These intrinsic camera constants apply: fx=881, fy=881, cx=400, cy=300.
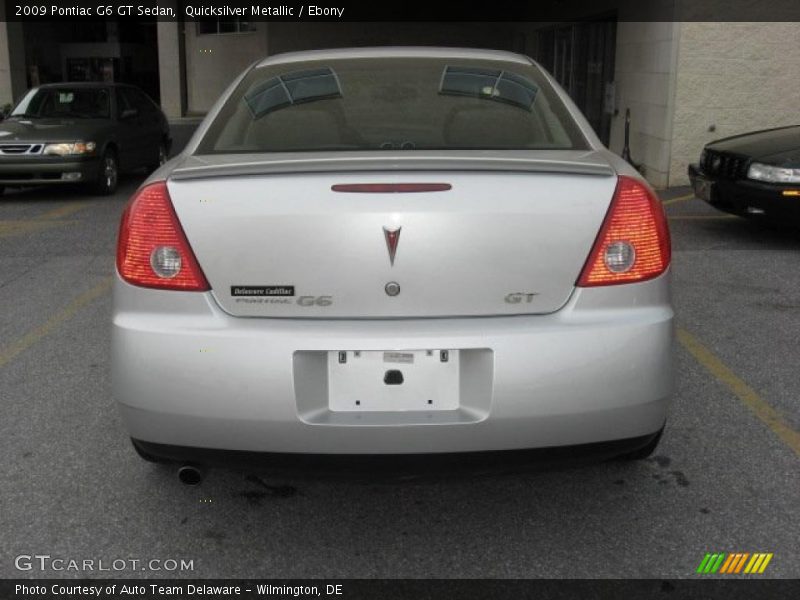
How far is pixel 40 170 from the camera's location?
10656mm

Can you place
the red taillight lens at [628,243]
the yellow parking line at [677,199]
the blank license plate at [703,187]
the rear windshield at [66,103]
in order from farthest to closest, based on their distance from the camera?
the rear windshield at [66,103], the yellow parking line at [677,199], the blank license plate at [703,187], the red taillight lens at [628,243]

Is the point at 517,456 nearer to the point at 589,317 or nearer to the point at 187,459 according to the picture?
the point at 589,317

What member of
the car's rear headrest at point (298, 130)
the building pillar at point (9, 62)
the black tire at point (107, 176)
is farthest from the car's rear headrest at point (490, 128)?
the building pillar at point (9, 62)

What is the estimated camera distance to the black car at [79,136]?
1064 cm

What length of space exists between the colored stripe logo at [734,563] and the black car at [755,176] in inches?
203

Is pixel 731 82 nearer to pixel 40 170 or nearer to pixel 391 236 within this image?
pixel 40 170

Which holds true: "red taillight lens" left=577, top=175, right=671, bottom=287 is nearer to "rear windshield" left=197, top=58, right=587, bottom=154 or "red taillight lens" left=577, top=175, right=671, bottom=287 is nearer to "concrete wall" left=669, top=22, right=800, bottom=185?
"rear windshield" left=197, top=58, right=587, bottom=154

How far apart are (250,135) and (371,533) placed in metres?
1.52

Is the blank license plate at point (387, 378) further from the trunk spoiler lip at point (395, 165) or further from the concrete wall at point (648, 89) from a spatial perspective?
the concrete wall at point (648, 89)

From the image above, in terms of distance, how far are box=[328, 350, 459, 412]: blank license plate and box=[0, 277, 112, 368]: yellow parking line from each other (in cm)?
291

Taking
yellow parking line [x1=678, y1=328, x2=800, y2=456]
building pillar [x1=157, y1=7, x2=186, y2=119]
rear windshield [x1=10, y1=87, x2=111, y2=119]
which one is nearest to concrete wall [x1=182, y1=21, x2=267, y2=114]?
building pillar [x1=157, y1=7, x2=186, y2=119]

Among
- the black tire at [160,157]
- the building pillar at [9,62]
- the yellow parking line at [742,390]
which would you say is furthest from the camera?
the building pillar at [9,62]

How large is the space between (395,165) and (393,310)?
44 centimetres

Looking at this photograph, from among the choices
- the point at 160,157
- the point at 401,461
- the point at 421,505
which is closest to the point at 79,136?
the point at 160,157
